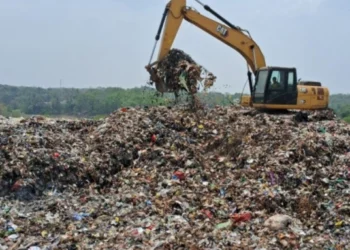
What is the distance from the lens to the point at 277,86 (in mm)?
11578

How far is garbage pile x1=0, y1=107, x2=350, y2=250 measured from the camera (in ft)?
19.7

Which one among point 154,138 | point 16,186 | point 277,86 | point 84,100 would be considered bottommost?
point 16,186

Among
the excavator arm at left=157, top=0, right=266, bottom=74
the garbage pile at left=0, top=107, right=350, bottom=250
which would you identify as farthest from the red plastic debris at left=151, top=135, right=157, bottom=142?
the excavator arm at left=157, top=0, right=266, bottom=74

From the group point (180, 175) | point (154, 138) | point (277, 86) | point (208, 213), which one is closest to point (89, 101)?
point (277, 86)

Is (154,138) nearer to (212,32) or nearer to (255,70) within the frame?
(212,32)

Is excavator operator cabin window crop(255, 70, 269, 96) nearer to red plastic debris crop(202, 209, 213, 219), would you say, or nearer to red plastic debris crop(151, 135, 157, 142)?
red plastic debris crop(151, 135, 157, 142)

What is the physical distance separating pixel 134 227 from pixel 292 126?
4944 mm

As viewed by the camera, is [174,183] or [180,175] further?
[180,175]

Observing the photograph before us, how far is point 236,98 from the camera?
44.7 feet

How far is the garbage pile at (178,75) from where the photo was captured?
428 inches

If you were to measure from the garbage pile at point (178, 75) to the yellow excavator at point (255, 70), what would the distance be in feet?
0.25

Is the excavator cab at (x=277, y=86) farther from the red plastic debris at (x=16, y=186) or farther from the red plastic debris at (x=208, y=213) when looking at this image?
the red plastic debris at (x=16, y=186)

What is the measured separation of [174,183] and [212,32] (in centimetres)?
525

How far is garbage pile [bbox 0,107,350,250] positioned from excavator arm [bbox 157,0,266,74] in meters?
1.72
